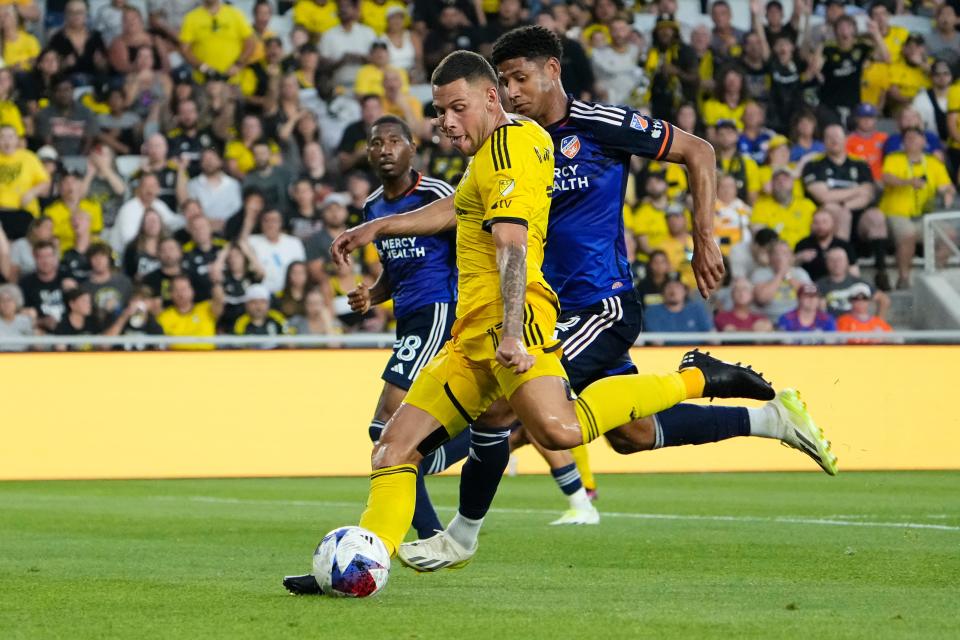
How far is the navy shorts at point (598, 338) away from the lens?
23.2ft

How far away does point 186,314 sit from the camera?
16203 mm

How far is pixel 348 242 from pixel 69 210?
11.0 meters

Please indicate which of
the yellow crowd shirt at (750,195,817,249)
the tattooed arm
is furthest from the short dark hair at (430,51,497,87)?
the yellow crowd shirt at (750,195,817,249)

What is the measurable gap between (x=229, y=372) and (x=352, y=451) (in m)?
1.41

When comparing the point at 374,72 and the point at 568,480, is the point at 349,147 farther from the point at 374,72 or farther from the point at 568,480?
the point at 568,480

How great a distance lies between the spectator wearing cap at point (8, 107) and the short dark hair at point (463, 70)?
40.8 ft

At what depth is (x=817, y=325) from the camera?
662 inches

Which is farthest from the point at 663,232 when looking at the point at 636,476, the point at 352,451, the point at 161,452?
the point at 161,452

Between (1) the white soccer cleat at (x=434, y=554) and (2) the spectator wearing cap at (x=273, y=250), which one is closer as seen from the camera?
(1) the white soccer cleat at (x=434, y=554)

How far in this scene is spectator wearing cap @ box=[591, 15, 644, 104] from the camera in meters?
19.4

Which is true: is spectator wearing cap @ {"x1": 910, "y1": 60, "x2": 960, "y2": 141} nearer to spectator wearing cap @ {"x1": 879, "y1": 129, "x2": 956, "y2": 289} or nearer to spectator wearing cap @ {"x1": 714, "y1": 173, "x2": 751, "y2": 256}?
spectator wearing cap @ {"x1": 879, "y1": 129, "x2": 956, "y2": 289}

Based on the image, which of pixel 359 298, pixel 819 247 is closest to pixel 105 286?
pixel 819 247

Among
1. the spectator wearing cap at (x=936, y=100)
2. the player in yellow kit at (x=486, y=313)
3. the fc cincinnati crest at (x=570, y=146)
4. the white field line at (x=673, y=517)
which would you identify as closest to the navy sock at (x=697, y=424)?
the player in yellow kit at (x=486, y=313)

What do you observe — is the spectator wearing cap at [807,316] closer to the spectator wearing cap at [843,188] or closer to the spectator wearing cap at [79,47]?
the spectator wearing cap at [843,188]
